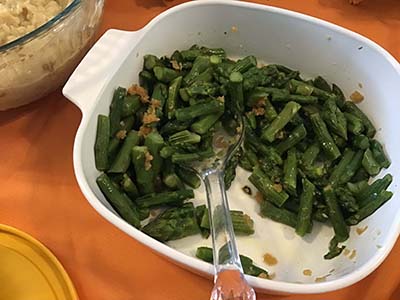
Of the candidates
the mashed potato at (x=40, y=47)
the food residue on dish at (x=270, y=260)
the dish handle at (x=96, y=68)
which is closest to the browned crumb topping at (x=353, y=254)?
the food residue on dish at (x=270, y=260)

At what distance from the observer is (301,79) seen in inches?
42.2

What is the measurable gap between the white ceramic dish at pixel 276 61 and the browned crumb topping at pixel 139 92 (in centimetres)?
1

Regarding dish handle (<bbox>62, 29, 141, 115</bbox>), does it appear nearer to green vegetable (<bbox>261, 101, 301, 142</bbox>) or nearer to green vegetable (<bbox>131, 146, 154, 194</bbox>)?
green vegetable (<bbox>131, 146, 154, 194</bbox>)

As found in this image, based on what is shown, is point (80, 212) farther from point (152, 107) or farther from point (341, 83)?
point (341, 83)

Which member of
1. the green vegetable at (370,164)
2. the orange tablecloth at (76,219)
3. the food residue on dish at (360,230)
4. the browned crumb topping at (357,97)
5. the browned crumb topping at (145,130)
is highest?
the browned crumb topping at (357,97)

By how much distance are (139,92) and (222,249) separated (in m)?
0.31

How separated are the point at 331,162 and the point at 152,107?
0.93 ft

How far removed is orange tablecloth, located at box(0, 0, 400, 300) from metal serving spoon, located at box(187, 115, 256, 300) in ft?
0.36

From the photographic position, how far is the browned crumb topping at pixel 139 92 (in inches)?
38.9

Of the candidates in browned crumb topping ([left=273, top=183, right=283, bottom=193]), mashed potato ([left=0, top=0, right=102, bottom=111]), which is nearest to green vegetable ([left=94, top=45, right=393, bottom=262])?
browned crumb topping ([left=273, top=183, right=283, bottom=193])

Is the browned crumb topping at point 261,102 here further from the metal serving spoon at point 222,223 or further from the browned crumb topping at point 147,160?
the browned crumb topping at point 147,160

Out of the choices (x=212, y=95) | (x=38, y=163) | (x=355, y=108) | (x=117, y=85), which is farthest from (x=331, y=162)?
(x=38, y=163)

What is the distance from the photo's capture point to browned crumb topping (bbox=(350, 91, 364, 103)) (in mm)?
1035

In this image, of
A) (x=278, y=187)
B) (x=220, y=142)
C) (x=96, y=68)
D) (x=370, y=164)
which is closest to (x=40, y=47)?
(x=96, y=68)
